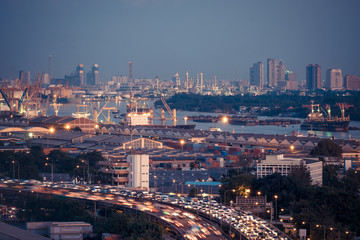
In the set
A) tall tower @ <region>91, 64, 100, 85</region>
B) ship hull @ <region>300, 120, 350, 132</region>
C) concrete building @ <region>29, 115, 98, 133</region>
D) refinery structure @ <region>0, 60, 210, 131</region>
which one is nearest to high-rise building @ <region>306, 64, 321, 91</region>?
refinery structure @ <region>0, 60, 210, 131</region>

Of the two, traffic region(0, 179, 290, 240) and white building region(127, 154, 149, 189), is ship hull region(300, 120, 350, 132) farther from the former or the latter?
traffic region(0, 179, 290, 240)

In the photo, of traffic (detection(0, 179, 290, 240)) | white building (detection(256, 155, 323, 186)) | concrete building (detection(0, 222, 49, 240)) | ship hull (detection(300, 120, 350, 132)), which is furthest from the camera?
ship hull (detection(300, 120, 350, 132))

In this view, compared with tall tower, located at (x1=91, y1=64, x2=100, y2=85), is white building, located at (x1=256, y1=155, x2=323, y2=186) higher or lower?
lower

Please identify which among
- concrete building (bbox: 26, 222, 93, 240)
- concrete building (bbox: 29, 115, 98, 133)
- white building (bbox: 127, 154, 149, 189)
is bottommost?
concrete building (bbox: 26, 222, 93, 240)

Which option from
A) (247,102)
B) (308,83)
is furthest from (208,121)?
(308,83)

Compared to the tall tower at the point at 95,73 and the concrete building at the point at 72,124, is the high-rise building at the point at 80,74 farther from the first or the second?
the concrete building at the point at 72,124

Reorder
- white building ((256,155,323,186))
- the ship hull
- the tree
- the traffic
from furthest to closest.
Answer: the ship hull
the tree
white building ((256,155,323,186))
the traffic

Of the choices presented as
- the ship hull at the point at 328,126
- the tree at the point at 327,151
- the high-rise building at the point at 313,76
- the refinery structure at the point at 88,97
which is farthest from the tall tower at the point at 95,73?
the tree at the point at 327,151
